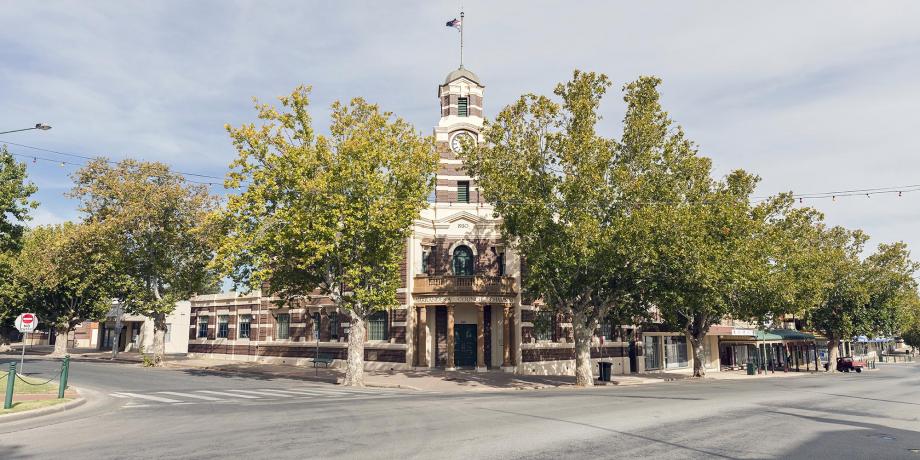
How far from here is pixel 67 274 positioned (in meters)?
38.6

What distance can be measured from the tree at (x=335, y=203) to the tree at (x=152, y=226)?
990 centimetres

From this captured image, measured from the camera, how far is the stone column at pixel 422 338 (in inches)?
1334

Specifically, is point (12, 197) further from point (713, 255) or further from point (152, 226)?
point (713, 255)

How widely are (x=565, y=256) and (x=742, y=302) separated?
54.2 ft

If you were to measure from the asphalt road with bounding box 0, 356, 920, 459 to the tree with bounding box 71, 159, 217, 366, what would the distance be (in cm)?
1634

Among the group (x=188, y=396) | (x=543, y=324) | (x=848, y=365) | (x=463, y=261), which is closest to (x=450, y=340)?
(x=463, y=261)

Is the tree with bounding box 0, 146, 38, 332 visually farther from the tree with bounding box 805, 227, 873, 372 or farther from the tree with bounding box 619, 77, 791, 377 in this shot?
the tree with bounding box 805, 227, 873, 372

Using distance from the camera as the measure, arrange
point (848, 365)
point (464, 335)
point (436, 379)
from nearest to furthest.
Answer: point (436, 379) → point (464, 335) → point (848, 365)

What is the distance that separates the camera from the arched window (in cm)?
3506

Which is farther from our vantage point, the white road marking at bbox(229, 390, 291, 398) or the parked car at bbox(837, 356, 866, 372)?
the parked car at bbox(837, 356, 866, 372)

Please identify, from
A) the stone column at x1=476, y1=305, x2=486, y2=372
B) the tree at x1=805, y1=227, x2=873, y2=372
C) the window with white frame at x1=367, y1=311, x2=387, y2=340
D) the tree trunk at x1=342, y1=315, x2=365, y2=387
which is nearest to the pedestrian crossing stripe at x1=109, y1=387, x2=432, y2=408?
the tree trunk at x1=342, y1=315, x2=365, y2=387

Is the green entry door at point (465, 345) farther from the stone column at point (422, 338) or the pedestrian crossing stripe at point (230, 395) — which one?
the pedestrian crossing stripe at point (230, 395)

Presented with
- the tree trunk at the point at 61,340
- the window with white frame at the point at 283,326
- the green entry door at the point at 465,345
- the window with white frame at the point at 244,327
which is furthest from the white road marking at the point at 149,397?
the tree trunk at the point at 61,340

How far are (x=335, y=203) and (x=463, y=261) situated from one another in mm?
12698
